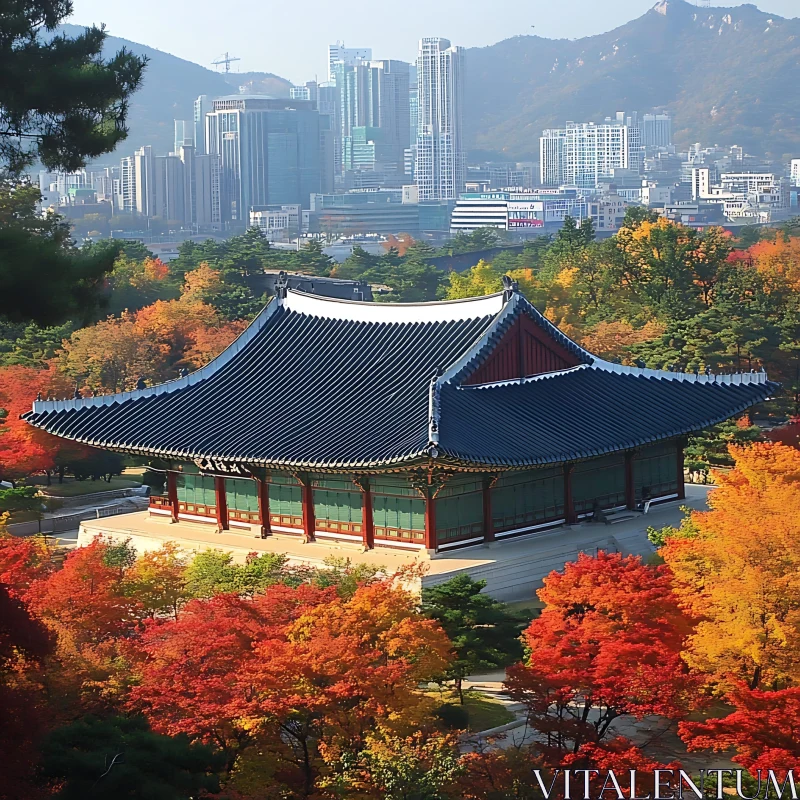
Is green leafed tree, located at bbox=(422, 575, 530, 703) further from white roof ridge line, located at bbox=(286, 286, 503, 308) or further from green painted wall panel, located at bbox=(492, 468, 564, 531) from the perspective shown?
white roof ridge line, located at bbox=(286, 286, 503, 308)

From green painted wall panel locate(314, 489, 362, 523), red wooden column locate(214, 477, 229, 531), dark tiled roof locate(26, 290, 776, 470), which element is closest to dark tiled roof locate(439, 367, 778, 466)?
dark tiled roof locate(26, 290, 776, 470)

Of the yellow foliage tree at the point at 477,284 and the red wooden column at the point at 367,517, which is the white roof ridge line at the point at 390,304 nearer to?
the red wooden column at the point at 367,517

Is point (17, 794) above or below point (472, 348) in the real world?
below

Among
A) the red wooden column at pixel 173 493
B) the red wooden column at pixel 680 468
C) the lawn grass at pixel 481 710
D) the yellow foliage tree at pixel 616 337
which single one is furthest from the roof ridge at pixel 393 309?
the yellow foliage tree at pixel 616 337

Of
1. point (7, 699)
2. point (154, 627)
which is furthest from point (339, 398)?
point (7, 699)

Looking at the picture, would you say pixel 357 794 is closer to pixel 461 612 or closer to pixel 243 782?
pixel 243 782

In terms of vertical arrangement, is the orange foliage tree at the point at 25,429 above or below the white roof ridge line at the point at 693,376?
below
